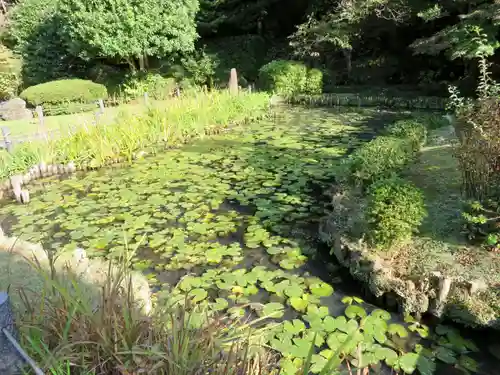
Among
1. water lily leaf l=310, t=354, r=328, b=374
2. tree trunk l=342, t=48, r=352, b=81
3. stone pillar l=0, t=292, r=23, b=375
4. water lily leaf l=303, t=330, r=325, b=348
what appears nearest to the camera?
stone pillar l=0, t=292, r=23, b=375

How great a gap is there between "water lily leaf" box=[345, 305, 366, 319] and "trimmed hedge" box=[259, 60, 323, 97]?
12.2 metres

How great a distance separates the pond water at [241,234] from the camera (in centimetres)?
311

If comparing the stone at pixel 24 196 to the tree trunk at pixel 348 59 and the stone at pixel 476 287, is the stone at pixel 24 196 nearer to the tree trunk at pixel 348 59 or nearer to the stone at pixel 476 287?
the stone at pixel 476 287

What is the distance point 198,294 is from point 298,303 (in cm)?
94

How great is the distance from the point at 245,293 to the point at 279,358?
0.85 m

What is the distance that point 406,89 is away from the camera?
1466 cm

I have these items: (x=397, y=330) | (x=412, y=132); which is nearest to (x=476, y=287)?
(x=397, y=330)

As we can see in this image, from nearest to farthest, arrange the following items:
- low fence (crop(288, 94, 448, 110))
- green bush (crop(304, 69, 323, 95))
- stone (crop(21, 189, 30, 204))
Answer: stone (crop(21, 189, 30, 204)), low fence (crop(288, 94, 448, 110)), green bush (crop(304, 69, 323, 95))

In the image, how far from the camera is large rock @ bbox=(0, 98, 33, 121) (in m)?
11.7

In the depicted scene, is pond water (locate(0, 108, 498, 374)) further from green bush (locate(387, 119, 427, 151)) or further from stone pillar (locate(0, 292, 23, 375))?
green bush (locate(387, 119, 427, 151))

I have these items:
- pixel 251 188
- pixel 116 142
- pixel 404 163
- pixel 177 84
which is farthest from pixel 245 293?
pixel 177 84

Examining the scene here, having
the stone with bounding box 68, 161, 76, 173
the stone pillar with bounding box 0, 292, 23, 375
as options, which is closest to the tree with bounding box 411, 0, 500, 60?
the stone with bounding box 68, 161, 76, 173

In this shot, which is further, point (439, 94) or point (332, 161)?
→ point (439, 94)

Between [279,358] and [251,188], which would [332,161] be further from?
[279,358]
